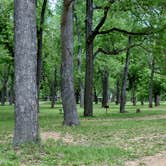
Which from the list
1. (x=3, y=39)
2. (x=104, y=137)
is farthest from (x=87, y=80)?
(x=104, y=137)

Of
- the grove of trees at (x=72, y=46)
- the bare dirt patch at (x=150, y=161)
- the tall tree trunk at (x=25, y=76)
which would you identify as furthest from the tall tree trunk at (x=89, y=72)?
the bare dirt patch at (x=150, y=161)

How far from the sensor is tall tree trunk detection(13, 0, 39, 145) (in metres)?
9.45

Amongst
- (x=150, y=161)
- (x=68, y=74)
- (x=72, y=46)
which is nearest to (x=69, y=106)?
(x=68, y=74)

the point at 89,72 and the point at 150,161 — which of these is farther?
the point at 89,72

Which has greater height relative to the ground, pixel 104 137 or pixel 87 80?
pixel 87 80

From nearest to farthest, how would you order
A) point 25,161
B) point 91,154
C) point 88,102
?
point 25,161 < point 91,154 < point 88,102

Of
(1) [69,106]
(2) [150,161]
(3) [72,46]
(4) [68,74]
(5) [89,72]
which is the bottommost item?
(2) [150,161]

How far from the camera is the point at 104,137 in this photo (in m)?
12.2

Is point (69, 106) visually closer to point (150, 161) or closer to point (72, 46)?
point (72, 46)

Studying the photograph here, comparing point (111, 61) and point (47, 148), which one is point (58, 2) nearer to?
point (111, 61)

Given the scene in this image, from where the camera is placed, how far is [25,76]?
9469 mm

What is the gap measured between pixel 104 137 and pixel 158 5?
9.99 meters

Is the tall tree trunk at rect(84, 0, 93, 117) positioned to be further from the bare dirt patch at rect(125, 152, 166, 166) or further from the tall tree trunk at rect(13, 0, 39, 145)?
the bare dirt patch at rect(125, 152, 166, 166)

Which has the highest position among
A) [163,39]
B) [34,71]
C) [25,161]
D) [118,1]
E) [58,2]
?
[58,2]
